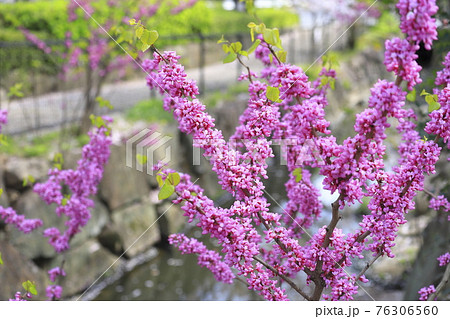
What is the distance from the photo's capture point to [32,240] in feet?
13.5

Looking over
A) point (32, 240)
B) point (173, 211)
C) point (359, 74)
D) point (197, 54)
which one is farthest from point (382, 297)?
point (359, 74)

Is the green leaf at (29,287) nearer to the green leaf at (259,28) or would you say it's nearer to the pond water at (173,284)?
the green leaf at (259,28)

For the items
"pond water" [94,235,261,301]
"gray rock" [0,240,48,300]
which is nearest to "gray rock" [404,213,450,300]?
"pond water" [94,235,261,301]

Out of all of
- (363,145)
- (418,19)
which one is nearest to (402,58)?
(418,19)

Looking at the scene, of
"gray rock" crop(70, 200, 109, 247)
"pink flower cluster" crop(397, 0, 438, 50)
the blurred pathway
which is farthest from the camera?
the blurred pathway

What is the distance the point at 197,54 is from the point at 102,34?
1.44 metres

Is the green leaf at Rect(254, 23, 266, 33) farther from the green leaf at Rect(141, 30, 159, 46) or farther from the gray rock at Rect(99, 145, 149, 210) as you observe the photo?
the gray rock at Rect(99, 145, 149, 210)

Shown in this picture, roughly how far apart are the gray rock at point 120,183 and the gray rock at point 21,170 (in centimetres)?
60

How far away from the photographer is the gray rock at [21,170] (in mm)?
4121

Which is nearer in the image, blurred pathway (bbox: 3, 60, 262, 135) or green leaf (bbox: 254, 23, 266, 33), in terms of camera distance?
green leaf (bbox: 254, 23, 266, 33)

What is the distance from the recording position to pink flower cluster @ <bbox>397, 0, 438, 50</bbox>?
3.76ft

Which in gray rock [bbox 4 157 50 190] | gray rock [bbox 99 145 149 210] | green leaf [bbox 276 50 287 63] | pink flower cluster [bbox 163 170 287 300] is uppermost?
green leaf [bbox 276 50 287 63]

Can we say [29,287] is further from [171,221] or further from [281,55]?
[171,221]

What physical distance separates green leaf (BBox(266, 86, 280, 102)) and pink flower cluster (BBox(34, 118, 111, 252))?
3.30ft
